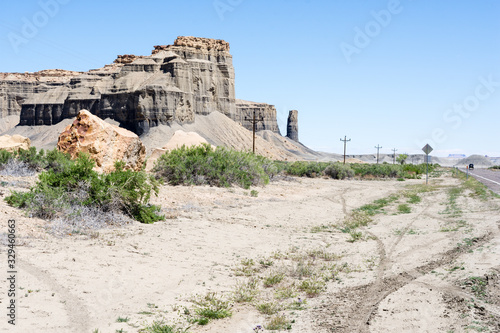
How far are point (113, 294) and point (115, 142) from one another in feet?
40.9

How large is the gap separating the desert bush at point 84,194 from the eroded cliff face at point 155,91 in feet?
218

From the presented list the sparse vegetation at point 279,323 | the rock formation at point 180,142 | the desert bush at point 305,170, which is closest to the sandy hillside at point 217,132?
the desert bush at point 305,170

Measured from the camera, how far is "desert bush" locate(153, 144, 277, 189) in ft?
59.2

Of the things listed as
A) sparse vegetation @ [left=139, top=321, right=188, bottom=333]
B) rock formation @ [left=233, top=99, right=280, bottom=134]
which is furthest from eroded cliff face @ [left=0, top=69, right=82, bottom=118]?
sparse vegetation @ [left=139, top=321, right=188, bottom=333]

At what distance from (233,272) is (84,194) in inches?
184

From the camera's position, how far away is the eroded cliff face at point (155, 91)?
77625 millimetres

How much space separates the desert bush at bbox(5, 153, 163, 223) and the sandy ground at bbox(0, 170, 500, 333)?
42 cm

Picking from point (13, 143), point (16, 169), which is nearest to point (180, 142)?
point (13, 143)

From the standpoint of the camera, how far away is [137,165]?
61.0 ft

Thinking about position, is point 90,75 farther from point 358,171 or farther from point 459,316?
point 459,316

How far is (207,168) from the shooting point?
18.7m

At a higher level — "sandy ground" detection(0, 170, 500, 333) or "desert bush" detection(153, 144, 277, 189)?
"desert bush" detection(153, 144, 277, 189)

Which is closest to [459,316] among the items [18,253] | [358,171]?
[18,253]

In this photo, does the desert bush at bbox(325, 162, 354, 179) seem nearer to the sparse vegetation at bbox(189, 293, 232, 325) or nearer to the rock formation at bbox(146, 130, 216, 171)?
the rock formation at bbox(146, 130, 216, 171)
